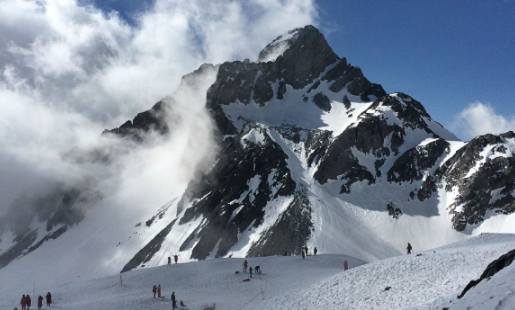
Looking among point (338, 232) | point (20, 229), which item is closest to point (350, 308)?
point (338, 232)

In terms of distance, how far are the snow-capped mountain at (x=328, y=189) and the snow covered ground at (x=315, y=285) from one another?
2026 inches

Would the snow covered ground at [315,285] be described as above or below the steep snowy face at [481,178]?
below

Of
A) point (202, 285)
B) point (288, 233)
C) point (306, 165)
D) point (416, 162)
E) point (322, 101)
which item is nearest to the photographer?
point (202, 285)

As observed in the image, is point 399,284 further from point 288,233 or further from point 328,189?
point 328,189

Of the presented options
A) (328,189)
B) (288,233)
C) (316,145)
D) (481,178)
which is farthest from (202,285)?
(316,145)

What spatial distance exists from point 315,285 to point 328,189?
285 feet

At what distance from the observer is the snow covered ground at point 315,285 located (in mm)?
24844

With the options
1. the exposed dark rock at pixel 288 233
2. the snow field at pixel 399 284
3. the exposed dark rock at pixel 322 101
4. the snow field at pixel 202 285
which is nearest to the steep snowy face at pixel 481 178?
the exposed dark rock at pixel 288 233

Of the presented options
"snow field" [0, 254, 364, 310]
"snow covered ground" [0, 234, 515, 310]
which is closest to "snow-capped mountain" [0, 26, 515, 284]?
"snow field" [0, 254, 364, 310]

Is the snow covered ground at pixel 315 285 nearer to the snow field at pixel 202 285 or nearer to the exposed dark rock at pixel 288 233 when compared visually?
the snow field at pixel 202 285

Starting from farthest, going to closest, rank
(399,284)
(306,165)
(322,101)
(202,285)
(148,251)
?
1. (322,101)
2. (306,165)
3. (148,251)
4. (202,285)
5. (399,284)

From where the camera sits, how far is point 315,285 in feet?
118

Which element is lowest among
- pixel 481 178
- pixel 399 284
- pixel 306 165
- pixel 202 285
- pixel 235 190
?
pixel 399 284

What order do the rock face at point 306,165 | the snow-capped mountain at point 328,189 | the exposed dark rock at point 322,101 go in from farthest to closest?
the exposed dark rock at point 322,101 → the rock face at point 306,165 → the snow-capped mountain at point 328,189
